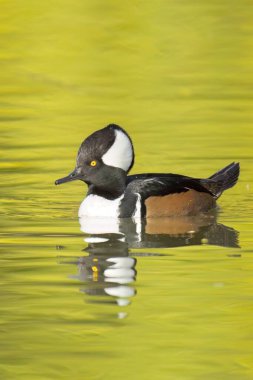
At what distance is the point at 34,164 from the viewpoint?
47.8ft

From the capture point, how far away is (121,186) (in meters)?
12.7

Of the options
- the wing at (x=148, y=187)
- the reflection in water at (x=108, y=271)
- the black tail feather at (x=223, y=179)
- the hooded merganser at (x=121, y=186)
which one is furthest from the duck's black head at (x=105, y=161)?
the reflection in water at (x=108, y=271)

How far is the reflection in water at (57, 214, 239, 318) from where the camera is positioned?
966 cm

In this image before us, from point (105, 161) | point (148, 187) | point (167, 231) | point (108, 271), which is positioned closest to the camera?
point (108, 271)

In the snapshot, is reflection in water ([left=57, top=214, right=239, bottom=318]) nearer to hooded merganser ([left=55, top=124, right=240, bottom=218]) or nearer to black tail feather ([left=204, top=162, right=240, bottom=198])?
hooded merganser ([left=55, top=124, right=240, bottom=218])

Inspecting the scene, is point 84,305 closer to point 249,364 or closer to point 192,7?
point 249,364

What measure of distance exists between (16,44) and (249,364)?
15.1 m

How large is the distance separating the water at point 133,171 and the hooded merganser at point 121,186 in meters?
0.26

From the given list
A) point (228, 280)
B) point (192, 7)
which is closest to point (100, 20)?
point (192, 7)

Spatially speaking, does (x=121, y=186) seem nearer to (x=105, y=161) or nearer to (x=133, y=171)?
(x=105, y=161)

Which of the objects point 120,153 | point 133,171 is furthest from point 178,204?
point 133,171

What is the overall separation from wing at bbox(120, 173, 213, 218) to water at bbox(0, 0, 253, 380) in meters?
0.33

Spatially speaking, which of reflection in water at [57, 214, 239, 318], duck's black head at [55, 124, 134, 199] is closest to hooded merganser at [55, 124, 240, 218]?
duck's black head at [55, 124, 134, 199]

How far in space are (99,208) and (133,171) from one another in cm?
239
